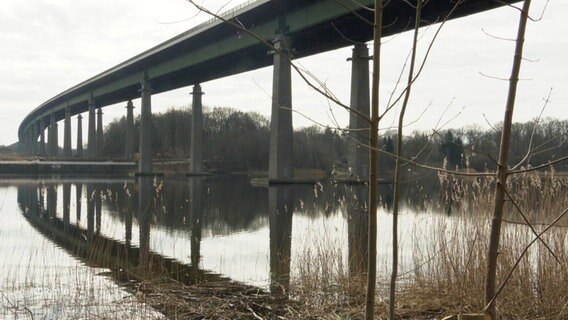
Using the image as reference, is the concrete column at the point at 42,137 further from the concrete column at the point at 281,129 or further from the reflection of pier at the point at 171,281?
the reflection of pier at the point at 171,281

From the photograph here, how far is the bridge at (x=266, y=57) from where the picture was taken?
104 ft

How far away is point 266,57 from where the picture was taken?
43.2 m

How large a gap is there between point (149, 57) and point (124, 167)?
778 inches

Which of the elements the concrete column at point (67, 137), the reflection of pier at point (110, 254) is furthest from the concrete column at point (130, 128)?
the reflection of pier at point (110, 254)

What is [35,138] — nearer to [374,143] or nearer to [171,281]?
[171,281]

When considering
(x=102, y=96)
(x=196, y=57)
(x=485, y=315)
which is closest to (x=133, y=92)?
(x=102, y=96)

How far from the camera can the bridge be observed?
31.7 metres

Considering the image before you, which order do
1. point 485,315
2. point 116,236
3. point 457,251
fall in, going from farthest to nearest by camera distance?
1. point 116,236
2. point 457,251
3. point 485,315

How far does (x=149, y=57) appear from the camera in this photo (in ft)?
172

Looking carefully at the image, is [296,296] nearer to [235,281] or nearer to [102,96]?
[235,281]

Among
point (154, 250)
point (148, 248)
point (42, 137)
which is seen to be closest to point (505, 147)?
point (148, 248)

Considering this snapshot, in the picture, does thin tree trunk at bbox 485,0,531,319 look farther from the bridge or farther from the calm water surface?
the bridge

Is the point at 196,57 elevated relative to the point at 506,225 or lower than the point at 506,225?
elevated

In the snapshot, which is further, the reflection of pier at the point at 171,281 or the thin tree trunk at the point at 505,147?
the reflection of pier at the point at 171,281
